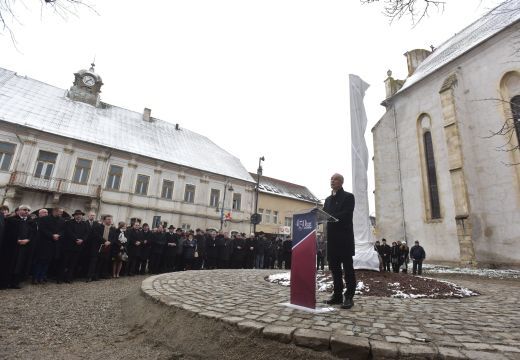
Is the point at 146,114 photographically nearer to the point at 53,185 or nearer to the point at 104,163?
the point at 104,163

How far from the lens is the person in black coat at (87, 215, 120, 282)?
838 centimetres

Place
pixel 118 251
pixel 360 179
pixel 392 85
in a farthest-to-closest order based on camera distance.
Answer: pixel 392 85 < pixel 118 251 < pixel 360 179

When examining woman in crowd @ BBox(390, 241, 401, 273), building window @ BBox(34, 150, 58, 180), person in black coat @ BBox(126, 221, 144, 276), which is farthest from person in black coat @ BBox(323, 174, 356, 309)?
building window @ BBox(34, 150, 58, 180)

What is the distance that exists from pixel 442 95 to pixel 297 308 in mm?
17909

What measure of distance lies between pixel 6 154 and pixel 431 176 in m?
28.5

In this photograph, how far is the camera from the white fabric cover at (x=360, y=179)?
7.52m

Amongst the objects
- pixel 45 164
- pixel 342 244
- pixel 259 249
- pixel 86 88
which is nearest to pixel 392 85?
pixel 259 249

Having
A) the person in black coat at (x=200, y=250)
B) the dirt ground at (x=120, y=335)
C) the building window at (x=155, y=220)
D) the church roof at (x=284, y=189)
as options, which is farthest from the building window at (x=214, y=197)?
the dirt ground at (x=120, y=335)

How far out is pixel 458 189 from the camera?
50.1 ft

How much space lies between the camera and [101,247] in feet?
28.4

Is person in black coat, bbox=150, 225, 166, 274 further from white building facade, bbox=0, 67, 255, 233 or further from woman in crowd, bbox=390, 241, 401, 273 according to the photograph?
white building facade, bbox=0, 67, 255, 233

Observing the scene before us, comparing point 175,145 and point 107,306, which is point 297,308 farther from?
point 175,145

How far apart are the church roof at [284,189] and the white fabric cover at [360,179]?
26.1 meters

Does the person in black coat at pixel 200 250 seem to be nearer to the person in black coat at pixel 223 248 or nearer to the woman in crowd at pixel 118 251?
the person in black coat at pixel 223 248
